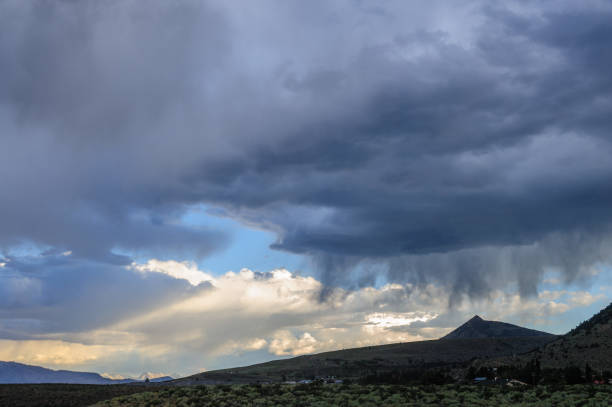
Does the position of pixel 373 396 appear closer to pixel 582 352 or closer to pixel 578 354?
pixel 578 354

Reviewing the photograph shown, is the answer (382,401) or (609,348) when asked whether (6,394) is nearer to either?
(382,401)

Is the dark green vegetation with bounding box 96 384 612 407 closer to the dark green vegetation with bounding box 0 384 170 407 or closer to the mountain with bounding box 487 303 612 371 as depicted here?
the dark green vegetation with bounding box 0 384 170 407

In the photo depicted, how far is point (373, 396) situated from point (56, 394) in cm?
4574

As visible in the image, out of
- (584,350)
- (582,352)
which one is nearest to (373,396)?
(582,352)

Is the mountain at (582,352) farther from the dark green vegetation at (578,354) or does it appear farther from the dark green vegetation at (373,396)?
the dark green vegetation at (373,396)

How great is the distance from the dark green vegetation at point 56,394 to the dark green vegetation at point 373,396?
8.23 metres

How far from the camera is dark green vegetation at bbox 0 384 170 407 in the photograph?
7406cm

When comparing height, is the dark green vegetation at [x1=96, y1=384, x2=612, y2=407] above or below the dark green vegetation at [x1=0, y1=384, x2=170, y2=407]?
below

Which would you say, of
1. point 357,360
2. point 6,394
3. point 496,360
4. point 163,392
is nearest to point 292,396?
point 163,392

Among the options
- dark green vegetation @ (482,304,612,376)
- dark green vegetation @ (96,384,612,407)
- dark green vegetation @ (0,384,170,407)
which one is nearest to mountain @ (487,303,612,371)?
dark green vegetation @ (482,304,612,376)

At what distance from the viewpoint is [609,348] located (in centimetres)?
11750

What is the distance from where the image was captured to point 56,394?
261ft

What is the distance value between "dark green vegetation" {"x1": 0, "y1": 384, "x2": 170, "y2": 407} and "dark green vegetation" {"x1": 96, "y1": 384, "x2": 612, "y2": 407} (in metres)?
8.23

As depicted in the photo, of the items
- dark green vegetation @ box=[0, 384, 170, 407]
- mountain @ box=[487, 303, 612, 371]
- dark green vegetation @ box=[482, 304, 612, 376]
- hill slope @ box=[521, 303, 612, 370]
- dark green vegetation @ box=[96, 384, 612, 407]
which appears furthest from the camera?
hill slope @ box=[521, 303, 612, 370]
